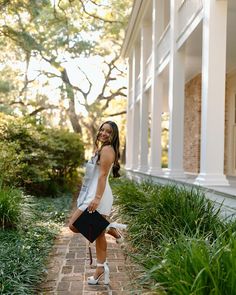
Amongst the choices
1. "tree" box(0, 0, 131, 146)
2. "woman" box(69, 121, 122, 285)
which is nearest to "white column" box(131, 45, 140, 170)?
"tree" box(0, 0, 131, 146)

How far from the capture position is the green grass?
381cm

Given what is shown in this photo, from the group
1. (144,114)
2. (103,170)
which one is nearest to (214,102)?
(103,170)

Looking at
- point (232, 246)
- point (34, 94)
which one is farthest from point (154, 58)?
point (34, 94)

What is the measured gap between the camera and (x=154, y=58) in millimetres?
12570

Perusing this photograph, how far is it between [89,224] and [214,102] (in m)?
3.52

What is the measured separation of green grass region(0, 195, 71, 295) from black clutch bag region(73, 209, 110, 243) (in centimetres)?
72

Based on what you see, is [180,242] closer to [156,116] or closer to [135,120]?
[156,116]

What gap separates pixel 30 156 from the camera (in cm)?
988

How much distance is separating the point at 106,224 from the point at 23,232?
246cm

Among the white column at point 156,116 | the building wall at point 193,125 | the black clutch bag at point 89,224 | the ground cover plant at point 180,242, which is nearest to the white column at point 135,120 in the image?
the building wall at point 193,125

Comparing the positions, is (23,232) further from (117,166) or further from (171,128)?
(171,128)

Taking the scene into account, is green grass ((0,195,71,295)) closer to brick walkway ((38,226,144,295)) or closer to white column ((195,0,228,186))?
brick walkway ((38,226,144,295))

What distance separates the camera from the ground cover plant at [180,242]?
2646mm

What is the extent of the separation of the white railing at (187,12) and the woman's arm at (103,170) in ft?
15.5
